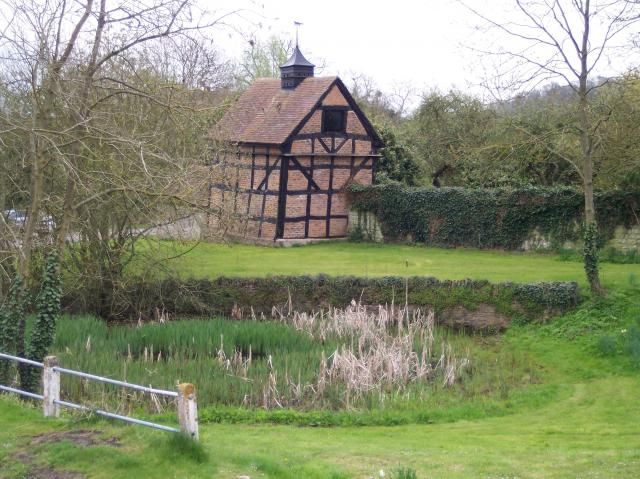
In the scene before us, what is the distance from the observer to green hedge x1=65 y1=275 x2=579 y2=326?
19.4 metres

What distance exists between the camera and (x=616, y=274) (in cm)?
2103

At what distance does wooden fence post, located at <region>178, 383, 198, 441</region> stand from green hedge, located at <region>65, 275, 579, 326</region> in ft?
38.9

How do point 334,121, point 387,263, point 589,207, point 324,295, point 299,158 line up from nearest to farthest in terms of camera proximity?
point 589,207
point 324,295
point 387,263
point 299,158
point 334,121

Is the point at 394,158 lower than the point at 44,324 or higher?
higher

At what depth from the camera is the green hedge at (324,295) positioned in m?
19.4

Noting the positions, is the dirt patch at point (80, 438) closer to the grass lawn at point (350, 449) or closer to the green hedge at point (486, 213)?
the grass lawn at point (350, 449)

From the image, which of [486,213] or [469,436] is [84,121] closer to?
[469,436]

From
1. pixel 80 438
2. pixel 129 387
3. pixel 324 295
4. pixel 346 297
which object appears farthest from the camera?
pixel 324 295

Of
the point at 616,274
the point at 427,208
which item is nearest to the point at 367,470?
the point at 616,274

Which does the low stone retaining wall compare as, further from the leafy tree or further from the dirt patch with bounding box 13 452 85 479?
the leafy tree

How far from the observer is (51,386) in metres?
9.99

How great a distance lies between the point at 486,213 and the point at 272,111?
8.65m

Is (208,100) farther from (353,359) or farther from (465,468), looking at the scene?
(465,468)

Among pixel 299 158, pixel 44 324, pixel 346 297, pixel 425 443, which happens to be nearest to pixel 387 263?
pixel 346 297
